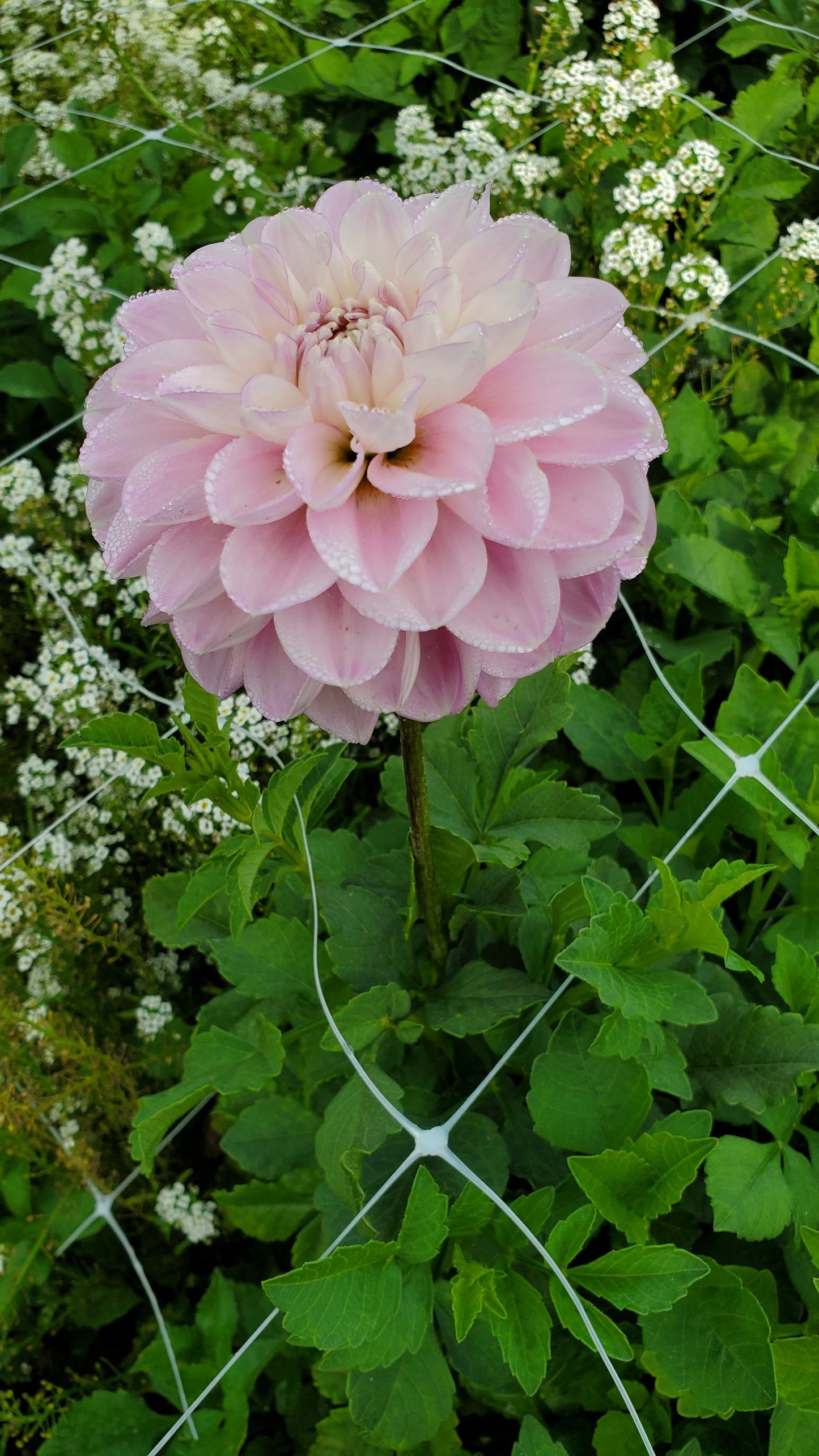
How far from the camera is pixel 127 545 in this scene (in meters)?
0.53

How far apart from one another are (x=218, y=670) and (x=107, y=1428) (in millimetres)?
768

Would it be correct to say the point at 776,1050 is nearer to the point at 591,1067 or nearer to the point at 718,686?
the point at 591,1067

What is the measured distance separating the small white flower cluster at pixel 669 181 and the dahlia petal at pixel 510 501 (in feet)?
3.04

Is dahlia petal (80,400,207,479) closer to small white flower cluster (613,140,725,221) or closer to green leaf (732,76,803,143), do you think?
small white flower cluster (613,140,725,221)

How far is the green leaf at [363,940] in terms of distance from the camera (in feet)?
2.58

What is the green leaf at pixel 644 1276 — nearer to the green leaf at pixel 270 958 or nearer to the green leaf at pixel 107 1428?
the green leaf at pixel 270 958

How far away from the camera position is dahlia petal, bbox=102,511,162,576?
52cm

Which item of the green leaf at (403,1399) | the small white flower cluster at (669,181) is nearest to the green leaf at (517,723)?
the green leaf at (403,1399)

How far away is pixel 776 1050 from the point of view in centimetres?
77

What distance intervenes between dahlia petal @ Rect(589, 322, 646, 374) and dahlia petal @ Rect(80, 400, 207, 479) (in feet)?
0.69

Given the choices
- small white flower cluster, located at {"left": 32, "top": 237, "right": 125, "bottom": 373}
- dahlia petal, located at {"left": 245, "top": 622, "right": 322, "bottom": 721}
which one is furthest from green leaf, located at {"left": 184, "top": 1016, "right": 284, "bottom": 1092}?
small white flower cluster, located at {"left": 32, "top": 237, "right": 125, "bottom": 373}

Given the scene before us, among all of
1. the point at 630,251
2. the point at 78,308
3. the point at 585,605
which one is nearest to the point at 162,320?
the point at 585,605

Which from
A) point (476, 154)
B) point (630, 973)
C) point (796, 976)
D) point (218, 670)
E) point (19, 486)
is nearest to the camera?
point (218, 670)

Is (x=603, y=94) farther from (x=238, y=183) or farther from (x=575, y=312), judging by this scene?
(x=575, y=312)
